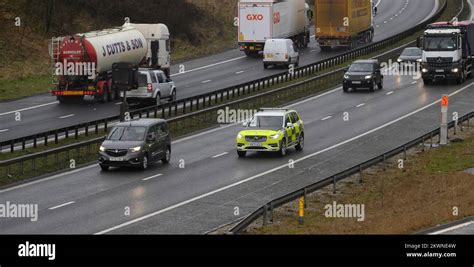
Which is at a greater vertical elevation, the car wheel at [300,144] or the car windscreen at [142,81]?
the car windscreen at [142,81]

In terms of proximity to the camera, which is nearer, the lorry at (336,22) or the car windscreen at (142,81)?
the car windscreen at (142,81)

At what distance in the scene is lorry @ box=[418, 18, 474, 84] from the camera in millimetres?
62688

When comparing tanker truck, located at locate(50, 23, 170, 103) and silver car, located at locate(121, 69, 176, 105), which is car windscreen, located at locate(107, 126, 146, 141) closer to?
silver car, located at locate(121, 69, 176, 105)

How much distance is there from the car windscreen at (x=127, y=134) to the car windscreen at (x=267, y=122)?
490 cm

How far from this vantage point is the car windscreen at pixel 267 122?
1632 inches

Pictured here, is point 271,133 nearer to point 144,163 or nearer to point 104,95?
point 144,163

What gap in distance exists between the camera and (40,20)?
7700cm

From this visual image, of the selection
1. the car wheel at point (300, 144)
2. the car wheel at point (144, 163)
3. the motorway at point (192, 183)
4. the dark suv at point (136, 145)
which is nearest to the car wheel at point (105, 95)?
the motorway at point (192, 183)

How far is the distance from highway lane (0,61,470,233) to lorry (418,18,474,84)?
880 centimetres

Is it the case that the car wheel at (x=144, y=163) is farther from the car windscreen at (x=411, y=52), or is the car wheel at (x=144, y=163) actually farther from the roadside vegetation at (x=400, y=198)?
the car windscreen at (x=411, y=52)

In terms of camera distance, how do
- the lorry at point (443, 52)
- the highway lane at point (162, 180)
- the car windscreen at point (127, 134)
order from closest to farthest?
the highway lane at point (162, 180) < the car windscreen at point (127, 134) < the lorry at point (443, 52)

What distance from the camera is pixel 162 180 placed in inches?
1423

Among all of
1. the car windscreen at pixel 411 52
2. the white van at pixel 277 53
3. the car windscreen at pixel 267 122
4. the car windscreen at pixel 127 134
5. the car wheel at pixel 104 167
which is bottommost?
the car windscreen at pixel 411 52

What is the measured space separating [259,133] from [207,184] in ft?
18.4
